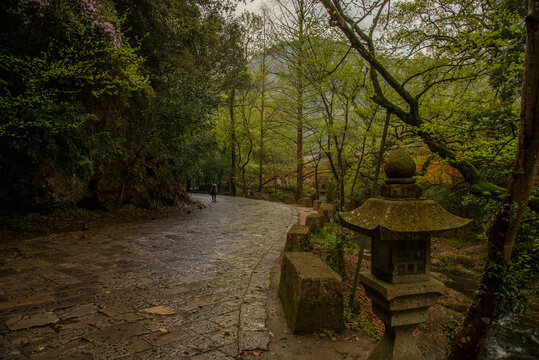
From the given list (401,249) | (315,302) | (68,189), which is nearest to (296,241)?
(315,302)

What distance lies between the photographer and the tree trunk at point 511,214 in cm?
286

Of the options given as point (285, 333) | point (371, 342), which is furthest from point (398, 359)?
point (285, 333)

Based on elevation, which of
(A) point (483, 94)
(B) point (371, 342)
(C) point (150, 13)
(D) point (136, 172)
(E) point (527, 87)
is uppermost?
(C) point (150, 13)

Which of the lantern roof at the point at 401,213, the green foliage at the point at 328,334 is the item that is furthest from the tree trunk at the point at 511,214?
the green foliage at the point at 328,334

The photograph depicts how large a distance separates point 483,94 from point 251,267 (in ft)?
26.2

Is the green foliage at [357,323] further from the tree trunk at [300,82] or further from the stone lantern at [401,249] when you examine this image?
the tree trunk at [300,82]

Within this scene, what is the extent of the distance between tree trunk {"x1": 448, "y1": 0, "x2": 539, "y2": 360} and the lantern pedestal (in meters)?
1.00

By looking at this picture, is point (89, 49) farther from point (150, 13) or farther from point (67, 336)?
point (67, 336)

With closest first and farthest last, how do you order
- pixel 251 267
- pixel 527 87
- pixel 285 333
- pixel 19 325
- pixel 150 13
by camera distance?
pixel 527 87 → pixel 19 325 → pixel 285 333 → pixel 251 267 → pixel 150 13

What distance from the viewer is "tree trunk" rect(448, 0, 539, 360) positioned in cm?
286

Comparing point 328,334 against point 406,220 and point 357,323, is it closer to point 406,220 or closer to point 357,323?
point 357,323

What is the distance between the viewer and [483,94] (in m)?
7.71

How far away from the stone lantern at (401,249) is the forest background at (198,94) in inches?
42.5

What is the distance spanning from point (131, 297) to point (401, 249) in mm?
3753
